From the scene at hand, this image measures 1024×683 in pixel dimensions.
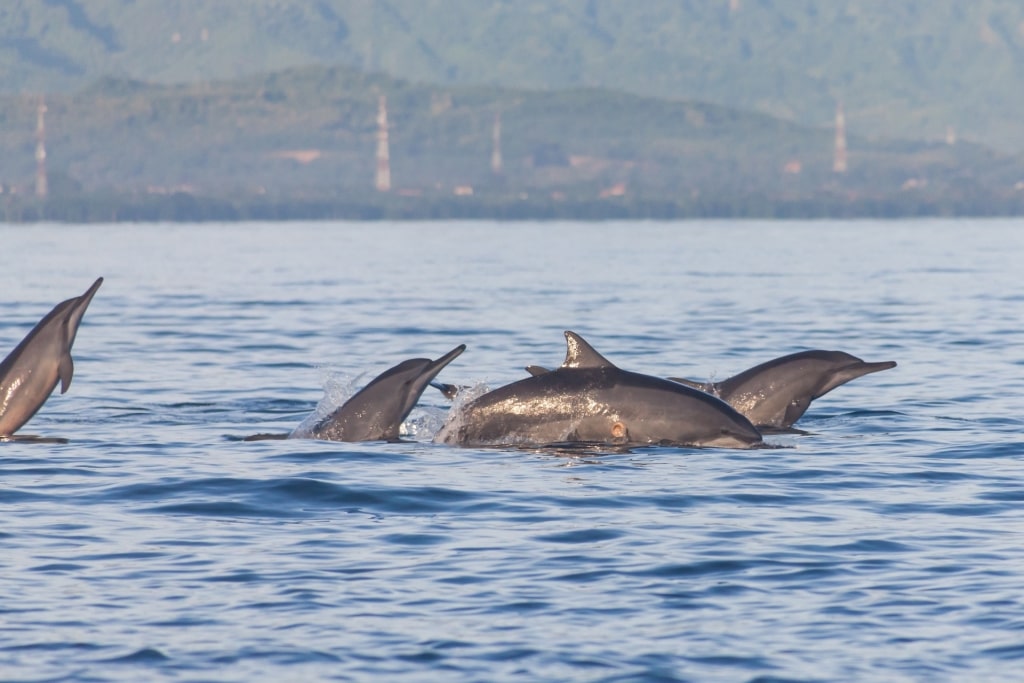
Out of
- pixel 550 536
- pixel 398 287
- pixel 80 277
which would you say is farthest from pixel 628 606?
pixel 80 277

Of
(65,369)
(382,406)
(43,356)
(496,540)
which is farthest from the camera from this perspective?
(382,406)

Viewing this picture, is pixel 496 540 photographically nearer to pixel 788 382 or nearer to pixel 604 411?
pixel 604 411

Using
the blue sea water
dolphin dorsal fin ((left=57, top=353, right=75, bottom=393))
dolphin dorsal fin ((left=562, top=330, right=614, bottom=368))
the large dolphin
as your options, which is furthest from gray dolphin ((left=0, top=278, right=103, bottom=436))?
dolphin dorsal fin ((left=562, top=330, right=614, bottom=368))

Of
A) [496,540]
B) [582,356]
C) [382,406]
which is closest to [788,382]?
[582,356]

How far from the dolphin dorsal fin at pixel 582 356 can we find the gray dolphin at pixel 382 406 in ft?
3.55

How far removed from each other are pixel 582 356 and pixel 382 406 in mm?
2238

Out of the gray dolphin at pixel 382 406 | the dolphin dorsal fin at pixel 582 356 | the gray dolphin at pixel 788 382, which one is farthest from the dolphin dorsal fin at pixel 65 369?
the gray dolphin at pixel 788 382

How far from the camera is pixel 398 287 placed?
170 ft

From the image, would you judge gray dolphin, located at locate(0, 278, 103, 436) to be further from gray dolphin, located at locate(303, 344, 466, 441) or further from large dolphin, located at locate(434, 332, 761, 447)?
large dolphin, located at locate(434, 332, 761, 447)

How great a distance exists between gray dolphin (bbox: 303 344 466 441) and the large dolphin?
0.71 metres

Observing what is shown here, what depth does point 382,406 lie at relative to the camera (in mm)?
18031

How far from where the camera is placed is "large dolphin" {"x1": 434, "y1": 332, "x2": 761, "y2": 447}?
17.2 m

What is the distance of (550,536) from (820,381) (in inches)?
239

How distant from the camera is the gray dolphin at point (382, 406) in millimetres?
17547
